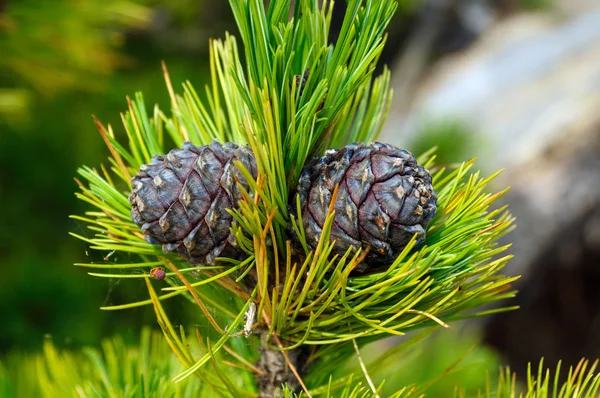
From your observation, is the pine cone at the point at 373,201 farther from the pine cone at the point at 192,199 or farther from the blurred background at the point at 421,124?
the blurred background at the point at 421,124

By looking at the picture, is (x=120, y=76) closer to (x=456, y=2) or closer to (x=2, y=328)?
(x=2, y=328)

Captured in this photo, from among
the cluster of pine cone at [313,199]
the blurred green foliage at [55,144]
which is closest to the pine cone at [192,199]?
the cluster of pine cone at [313,199]

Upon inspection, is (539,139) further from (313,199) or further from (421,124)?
(313,199)

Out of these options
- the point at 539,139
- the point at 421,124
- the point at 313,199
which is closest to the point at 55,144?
the point at 421,124

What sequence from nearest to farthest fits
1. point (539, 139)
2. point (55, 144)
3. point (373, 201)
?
1. point (373, 201)
2. point (55, 144)
3. point (539, 139)

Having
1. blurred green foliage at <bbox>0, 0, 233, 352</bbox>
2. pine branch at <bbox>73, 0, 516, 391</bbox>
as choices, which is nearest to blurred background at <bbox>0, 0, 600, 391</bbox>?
blurred green foliage at <bbox>0, 0, 233, 352</bbox>

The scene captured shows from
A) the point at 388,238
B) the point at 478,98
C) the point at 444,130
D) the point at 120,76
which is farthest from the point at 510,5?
the point at 388,238

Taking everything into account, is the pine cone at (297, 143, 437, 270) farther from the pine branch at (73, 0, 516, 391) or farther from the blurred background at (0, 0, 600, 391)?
the blurred background at (0, 0, 600, 391)
